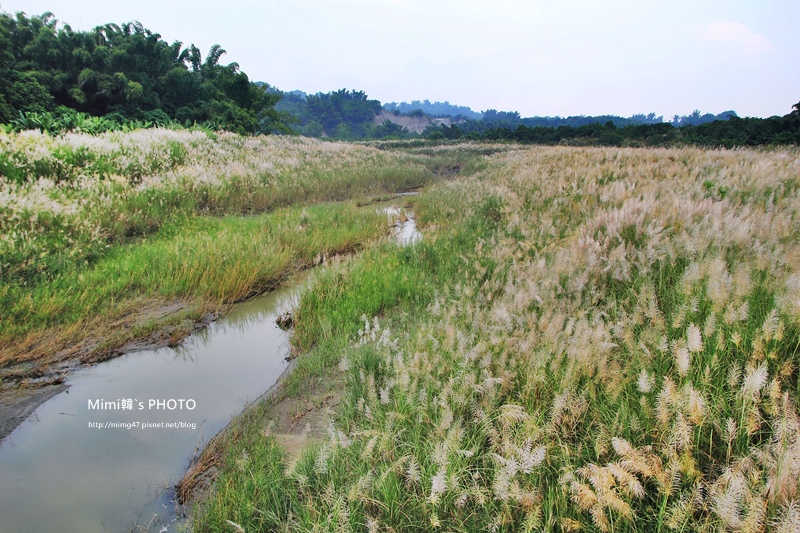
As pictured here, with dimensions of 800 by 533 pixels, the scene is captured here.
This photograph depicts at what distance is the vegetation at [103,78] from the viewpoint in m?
24.1

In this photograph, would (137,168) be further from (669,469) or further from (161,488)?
(669,469)

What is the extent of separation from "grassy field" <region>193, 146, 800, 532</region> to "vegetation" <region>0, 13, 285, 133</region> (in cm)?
2584

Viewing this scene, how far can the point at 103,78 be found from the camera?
2878 cm

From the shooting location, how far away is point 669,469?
1618mm

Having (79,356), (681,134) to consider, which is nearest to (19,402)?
(79,356)

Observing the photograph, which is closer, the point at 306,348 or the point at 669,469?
the point at 669,469

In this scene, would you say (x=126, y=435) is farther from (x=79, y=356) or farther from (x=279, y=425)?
(x=79, y=356)

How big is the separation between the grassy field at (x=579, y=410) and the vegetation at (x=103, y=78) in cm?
2584

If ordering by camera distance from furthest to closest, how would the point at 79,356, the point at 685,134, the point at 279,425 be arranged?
the point at 685,134 → the point at 79,356 → the point at 279,425

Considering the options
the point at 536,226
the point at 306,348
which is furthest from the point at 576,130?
the point at 306,348

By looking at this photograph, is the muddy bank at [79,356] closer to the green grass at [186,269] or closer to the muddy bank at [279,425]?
the green grass at [186,269]

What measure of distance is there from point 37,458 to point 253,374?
1.60 metres

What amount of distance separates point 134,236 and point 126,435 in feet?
16.6

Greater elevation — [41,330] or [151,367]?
[41,330]
